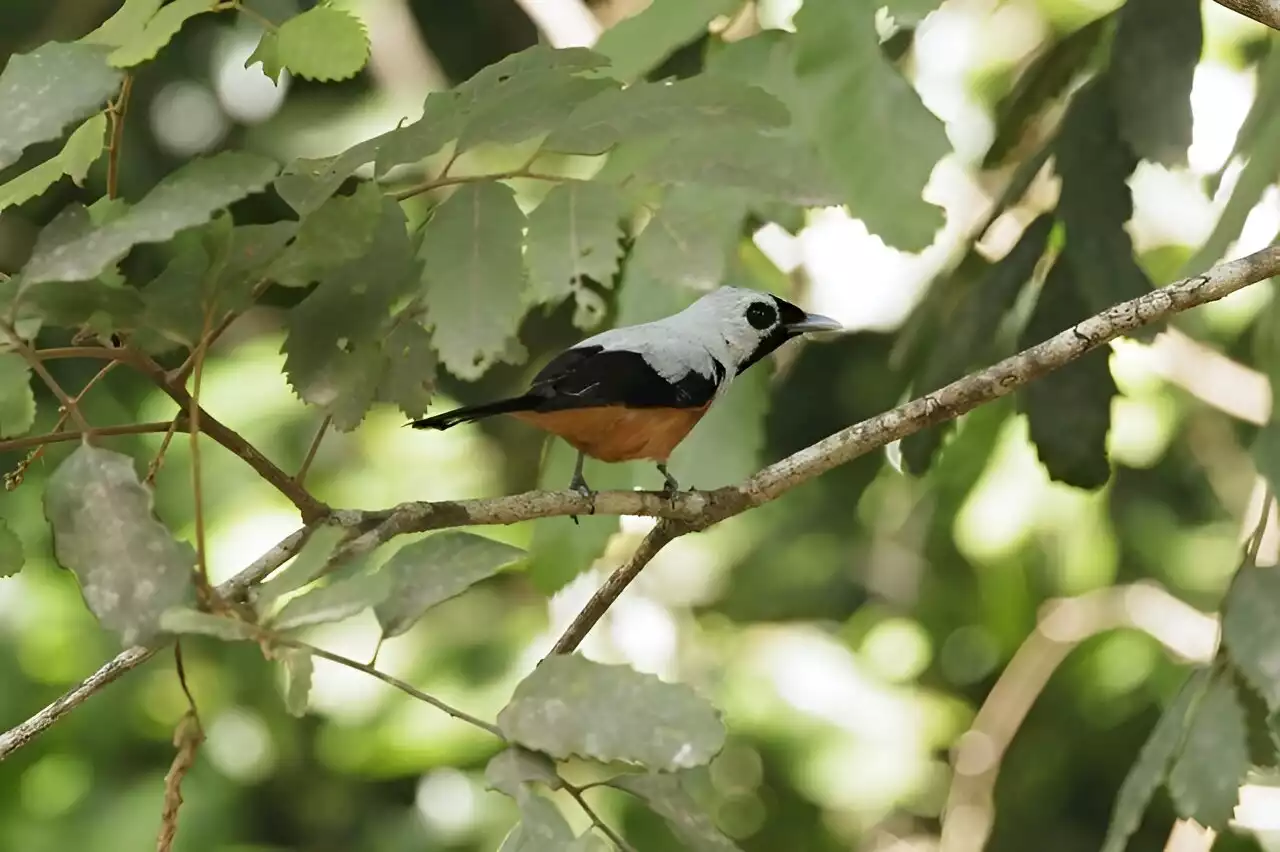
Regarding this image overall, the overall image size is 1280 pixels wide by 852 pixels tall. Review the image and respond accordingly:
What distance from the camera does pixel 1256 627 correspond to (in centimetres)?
90

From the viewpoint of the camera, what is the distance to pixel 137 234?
19.3 inches

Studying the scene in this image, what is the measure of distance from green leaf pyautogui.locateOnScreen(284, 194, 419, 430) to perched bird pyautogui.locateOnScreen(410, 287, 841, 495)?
13cm

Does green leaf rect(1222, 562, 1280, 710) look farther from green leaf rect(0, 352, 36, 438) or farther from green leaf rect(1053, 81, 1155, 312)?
green leaf rect(0, 352, 36, 438)

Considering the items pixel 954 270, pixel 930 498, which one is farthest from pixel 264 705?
pixel 954 270

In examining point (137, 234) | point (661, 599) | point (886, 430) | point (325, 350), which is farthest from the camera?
point (661, 599)

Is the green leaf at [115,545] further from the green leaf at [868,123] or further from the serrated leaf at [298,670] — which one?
the green leaf at [868,123]

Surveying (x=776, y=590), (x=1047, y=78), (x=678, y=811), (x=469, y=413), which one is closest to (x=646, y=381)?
(x=469, y=413)

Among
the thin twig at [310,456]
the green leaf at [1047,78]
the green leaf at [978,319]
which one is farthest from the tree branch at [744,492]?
the green leaf at [1047,78]

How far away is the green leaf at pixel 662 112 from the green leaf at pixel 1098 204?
504 millimetres

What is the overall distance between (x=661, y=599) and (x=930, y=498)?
0.38 meters

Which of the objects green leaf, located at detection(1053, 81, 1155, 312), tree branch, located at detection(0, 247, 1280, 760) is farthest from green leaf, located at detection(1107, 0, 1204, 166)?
tree branch, located at detection(0, 247, 1280, 760)

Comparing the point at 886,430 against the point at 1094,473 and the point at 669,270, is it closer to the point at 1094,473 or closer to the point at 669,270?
the point at 669,270

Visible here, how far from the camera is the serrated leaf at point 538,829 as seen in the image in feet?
1.66

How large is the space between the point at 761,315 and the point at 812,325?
0.17 ft
